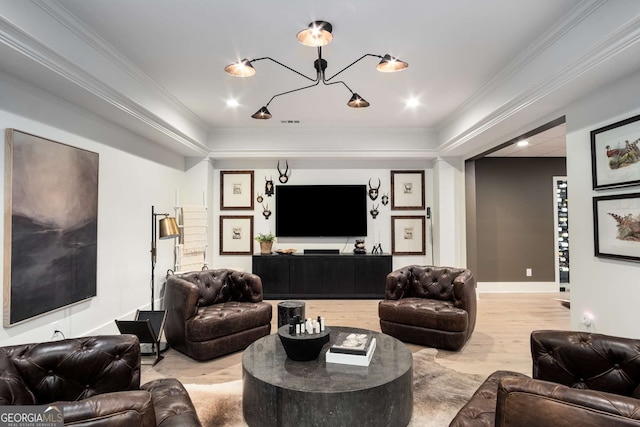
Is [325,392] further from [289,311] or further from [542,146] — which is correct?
[542,146]

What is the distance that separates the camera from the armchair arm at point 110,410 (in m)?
1.09

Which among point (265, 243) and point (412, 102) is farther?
point (265, 243)

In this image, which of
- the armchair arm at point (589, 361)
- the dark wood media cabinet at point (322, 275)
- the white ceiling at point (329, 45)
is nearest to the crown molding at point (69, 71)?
the white ceiling at point (329, 45)

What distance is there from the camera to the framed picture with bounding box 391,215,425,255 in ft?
20.4

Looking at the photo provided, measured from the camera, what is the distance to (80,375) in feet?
5.70

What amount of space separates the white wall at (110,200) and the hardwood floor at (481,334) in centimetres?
88

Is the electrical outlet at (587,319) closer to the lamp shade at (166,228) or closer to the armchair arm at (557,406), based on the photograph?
the armchair arm at (557,406)

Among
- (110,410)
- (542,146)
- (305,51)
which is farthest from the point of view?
(542,146)

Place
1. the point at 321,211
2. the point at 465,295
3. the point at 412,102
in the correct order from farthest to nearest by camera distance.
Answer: the point at 321,211, the point at 412,102, the point at 465,295

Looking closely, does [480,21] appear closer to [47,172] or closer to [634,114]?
[634,114]

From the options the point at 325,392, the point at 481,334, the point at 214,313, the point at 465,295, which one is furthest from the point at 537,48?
the point at 214,313

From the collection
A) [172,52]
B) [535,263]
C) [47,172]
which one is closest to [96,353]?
[47,172]

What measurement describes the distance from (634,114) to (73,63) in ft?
13.9

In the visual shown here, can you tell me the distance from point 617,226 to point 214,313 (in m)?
3.65
